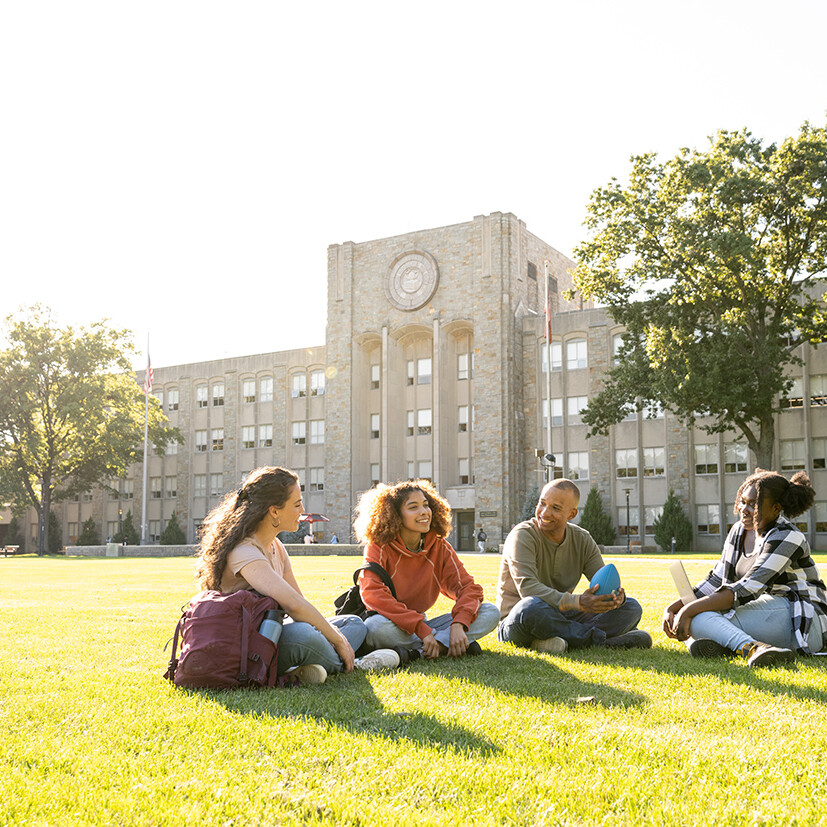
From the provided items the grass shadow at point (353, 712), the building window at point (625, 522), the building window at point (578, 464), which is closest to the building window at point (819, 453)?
the building window at point (625, 522)

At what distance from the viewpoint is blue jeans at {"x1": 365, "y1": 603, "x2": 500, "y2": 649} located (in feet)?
20.6

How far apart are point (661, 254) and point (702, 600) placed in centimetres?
2885

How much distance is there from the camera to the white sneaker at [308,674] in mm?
5297

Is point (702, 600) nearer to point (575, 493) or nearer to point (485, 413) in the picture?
point (575, 493)

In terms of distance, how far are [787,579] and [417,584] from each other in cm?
269

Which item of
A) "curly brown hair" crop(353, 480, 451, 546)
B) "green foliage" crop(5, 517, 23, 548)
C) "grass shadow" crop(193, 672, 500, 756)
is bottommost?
"green foliage" crop(5, 517, 23, 548)

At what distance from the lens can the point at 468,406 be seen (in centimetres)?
5400

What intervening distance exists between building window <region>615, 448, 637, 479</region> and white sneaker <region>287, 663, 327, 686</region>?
4414cm

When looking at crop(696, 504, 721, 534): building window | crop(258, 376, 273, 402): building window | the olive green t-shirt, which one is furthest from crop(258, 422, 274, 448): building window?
the olive green t-shirt

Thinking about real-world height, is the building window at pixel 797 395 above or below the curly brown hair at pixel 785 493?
above

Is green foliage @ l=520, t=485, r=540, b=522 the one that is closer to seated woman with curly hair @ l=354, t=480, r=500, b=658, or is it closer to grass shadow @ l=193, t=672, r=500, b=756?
seated woman with curly hair @ l=354, t=480, r=500, b=658

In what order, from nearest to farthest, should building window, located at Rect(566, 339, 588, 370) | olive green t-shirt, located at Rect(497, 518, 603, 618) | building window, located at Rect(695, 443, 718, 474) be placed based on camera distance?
1. olive green t-shirt, located at Rect(497, 518, 603, 618)
2. building window, located at Rect(695, 443, 718, 474)
3. building window, located at Rect(566, 339, 588, 370)

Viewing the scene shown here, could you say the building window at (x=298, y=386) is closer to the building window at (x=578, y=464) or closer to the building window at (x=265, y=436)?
the building window at (x=265, y=436)

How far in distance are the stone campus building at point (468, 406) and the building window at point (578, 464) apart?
0.27ft
